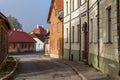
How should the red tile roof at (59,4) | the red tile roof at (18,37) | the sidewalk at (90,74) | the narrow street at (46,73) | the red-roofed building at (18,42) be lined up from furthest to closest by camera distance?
the red tile roof at (18,37) < the red-roofed building at (18,42) < the red tile roof at (59,4) < the narrow street at (46,73) < the sidewalk at (90,74)

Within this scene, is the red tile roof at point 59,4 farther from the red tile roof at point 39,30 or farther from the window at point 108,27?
the red tile roof at point 39,30

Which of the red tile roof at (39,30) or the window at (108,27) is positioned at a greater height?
the red tile roof at (39,30)

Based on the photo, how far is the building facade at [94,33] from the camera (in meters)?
16.3

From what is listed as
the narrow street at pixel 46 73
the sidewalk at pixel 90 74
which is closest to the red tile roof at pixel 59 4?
the narrow street at pixel 46 73

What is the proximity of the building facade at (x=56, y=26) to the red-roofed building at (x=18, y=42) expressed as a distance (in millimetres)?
29780

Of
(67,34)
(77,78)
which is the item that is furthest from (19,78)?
(67,34)

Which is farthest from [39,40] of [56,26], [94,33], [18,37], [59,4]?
[94,33]

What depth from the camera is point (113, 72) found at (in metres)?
16.5

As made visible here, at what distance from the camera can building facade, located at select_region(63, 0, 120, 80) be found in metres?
16.3

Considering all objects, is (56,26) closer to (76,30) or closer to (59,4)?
(59,4)

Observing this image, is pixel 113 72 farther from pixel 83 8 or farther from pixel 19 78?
pixel 83 8

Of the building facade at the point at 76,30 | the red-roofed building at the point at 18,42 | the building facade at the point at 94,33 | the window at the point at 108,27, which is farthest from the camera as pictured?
the red-roofed building at the point at 18,42

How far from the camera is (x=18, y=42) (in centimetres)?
8606

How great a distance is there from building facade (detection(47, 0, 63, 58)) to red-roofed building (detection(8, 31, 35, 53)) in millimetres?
29780
